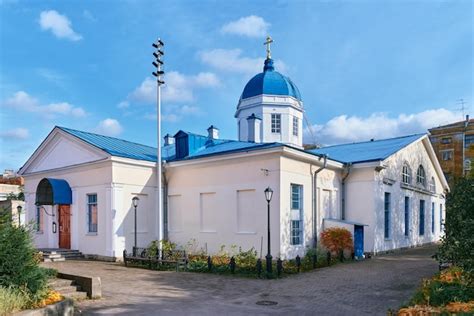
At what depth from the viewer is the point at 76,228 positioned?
19484 millimetres

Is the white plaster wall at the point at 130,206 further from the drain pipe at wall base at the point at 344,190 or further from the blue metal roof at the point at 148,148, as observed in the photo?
the drain pipe at wall base at the point at 344,190

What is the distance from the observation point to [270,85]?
2712cm

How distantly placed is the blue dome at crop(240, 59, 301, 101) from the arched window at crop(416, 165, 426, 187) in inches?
362

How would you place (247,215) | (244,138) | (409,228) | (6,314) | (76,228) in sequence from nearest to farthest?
(6,314), (247,215), (76,228), (409,228), (244,138)

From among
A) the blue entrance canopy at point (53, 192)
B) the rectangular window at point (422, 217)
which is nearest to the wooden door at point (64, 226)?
the blue entrance canopy at point (53, 192)

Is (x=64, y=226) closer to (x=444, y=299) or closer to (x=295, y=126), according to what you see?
(x=295, y=126)

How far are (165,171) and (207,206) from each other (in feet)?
10.4

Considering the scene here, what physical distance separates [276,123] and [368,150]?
6449 mm

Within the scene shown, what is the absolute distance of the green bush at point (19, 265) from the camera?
7746 millimetres

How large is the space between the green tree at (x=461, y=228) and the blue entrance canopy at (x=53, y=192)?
1691 cm

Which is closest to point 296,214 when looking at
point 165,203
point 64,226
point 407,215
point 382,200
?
point 382,200

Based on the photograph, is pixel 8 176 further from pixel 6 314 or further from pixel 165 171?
pixel 6 314

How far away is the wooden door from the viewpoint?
66.0ft

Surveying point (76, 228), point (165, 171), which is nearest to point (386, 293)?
point (165, 171)
